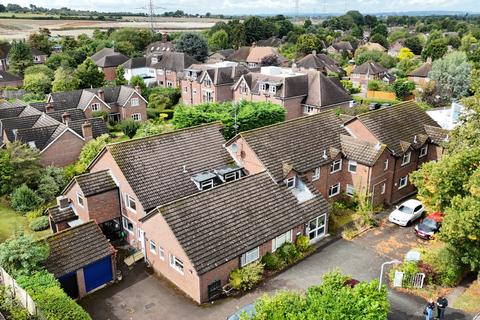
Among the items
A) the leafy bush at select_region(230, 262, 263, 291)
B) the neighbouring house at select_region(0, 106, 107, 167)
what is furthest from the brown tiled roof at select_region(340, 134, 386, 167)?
Result: the neighbouring house at select_region(0, 106, 107, 167)

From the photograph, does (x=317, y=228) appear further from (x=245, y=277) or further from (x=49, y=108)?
(x=49, y=108)

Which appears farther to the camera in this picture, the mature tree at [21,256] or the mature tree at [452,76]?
the mature tree at [452,76]

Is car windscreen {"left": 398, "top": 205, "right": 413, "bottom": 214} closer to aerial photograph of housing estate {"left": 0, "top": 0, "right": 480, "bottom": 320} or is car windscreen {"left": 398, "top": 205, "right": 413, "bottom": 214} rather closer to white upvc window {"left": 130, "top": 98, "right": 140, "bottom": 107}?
aerial photograph of housing estate {"left": 0, "top": 0, "right": 480, "bottom": 320}

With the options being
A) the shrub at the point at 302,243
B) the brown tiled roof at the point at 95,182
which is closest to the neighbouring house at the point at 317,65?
the shrub at the point at 302,243

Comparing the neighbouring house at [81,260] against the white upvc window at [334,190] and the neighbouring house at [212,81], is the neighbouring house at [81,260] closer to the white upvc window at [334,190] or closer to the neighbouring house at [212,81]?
the white upvc window at [334,190]

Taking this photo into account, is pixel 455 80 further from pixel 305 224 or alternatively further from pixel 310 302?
pixel 310 302
